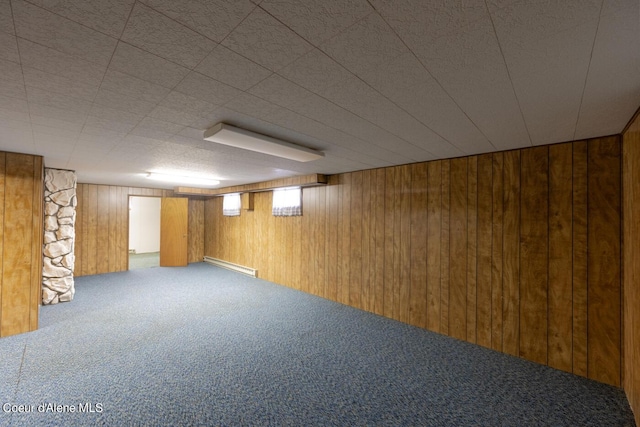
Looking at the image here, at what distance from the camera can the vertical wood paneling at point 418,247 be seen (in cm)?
330

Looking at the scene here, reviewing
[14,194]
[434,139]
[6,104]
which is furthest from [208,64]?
[14,194]

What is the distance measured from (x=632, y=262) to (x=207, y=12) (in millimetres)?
3037

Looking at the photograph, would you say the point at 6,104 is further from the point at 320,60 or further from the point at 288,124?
the point at 320,60

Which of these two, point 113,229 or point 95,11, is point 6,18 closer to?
point 95,11

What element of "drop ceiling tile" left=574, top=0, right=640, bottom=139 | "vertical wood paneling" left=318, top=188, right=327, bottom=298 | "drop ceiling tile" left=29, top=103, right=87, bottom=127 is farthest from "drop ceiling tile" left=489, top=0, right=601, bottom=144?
"vertical wood paneling" left=318, top=188, right=327, bottom=298

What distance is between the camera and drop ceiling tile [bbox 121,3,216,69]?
921 mm

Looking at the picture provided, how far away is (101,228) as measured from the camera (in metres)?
6.01

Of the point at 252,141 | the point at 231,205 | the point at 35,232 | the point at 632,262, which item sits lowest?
the point at 632,262

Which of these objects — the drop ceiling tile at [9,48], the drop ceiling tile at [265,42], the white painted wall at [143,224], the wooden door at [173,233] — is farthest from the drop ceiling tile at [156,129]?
the white painted wall at [143,224]

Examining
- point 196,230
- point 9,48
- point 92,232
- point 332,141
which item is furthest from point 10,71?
point 196,230

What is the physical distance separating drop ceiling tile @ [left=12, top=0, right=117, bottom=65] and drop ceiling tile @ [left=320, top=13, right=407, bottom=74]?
894 mm

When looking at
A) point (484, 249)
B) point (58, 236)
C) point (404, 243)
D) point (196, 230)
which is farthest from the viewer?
point (196, 230)

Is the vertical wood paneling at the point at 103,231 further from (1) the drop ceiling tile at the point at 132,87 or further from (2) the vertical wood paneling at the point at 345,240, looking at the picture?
(1) the drop ceiling tile at the point at 132,87

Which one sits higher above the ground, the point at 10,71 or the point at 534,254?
the point at 10,71
